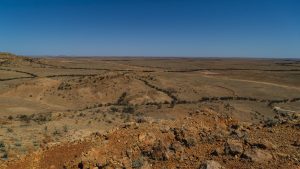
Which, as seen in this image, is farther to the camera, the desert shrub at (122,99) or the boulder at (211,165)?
the desert shrub at (122,99)

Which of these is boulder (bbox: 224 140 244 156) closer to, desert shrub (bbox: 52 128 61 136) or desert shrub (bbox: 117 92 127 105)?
desert shrub (bbox: 52 128 61 136)

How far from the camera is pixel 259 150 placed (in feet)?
27.7

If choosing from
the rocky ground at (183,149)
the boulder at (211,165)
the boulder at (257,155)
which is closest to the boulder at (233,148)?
the rocky ground at (183,149)

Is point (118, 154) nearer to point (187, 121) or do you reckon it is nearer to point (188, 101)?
point (187, 121)

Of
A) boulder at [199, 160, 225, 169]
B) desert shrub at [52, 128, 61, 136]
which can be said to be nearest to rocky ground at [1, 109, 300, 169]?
boulder at [199, 160, 225, 169]

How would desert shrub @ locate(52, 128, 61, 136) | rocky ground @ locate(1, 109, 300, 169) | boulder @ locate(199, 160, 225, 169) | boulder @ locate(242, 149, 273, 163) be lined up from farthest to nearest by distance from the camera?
desert shrub @ locate(52, 128, 61, 136) < rocky ground @ locate(1, 109, 300, 169) < boulder @ locate(242, 149, 273, 163) < boulder @ locate(199, 160, 225, 169)

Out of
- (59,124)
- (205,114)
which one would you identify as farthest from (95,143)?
(59,124)

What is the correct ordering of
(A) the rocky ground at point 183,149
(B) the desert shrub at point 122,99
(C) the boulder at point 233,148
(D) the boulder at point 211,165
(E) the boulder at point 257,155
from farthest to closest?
(B) the desert shrub at point 122,99, (C) the boulder at point 233,148, (A) the rocky ground at point 183,149, (E) the boulder at point 257,155, (D) the boulder at point 211,165

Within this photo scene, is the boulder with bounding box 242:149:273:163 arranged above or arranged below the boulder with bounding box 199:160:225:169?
above

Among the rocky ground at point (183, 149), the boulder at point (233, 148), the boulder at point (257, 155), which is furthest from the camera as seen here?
the boulder at point (233, 148)

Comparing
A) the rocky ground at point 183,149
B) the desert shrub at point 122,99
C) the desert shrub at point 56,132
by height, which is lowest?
the desert shrub at point 122,99

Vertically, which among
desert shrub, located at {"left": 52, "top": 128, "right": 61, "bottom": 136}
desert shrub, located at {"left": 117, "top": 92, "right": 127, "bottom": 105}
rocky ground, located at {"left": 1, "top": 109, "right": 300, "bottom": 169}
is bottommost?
desert shrub, located at {"left": 117, "top": 92, "right": 127, "bottom": 105}

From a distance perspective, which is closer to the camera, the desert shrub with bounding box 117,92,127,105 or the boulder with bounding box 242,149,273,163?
the boulder with bounding box 242,149,273,163

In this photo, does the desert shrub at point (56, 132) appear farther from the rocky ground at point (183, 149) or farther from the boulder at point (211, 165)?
the boulder at point (211, 165)
